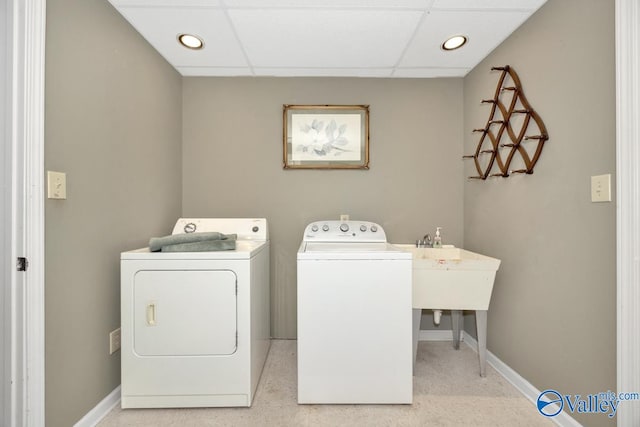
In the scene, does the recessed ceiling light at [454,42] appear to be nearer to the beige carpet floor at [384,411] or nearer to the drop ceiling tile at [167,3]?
the drop ceiling tile at [167,3]

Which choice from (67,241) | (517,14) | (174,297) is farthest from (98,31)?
(517,14)

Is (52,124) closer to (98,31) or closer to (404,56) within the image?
(98,31)

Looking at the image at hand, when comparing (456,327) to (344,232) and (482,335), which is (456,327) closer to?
(482,335)

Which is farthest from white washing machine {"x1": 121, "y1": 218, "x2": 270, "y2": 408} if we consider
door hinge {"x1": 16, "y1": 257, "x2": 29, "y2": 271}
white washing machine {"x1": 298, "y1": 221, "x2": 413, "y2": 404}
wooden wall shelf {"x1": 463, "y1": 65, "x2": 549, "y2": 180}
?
wooden wall shelf {"x1": 463, "y1": 65, "x2": 549, "y2": 180}

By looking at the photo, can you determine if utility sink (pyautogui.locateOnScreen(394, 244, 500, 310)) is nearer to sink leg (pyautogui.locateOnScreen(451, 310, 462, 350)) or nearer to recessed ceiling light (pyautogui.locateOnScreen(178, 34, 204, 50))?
sink leg (pyautogui.locateOnScreen(451, 310, 462, 350))

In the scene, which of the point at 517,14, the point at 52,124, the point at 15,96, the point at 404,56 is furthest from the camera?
the point at 404,56

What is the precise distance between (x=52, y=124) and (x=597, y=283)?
2363 mm

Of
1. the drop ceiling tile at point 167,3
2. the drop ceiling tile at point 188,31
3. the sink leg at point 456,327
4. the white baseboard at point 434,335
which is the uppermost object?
the drop ceiling tile at point 167,3

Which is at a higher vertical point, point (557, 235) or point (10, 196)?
point (10, 196)

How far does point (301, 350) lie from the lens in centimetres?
169

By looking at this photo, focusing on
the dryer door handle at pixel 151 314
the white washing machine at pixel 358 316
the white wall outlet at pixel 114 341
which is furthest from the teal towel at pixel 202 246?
the white wall outlet at pixel 114 341

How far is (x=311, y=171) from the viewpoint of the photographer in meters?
2.61

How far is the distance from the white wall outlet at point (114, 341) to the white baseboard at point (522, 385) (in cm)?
225

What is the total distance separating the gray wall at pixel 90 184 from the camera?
136 cm
